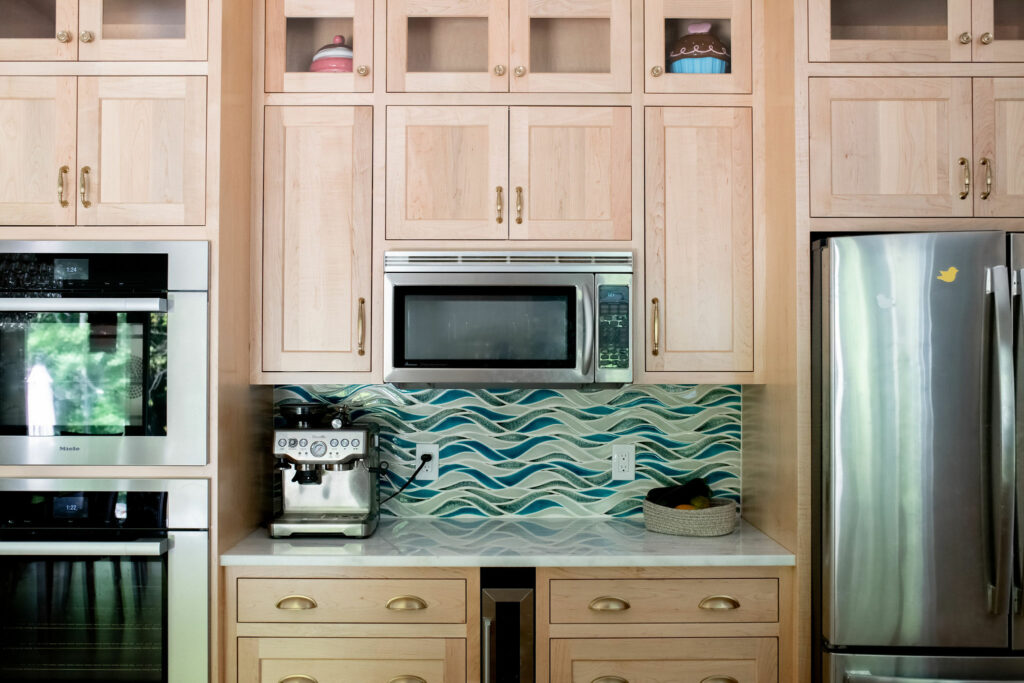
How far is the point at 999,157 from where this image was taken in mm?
2051

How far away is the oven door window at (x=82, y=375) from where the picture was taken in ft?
6.52

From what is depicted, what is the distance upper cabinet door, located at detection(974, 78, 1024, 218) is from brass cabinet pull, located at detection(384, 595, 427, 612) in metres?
1.89

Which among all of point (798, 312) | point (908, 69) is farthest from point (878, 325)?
point (908, 69)

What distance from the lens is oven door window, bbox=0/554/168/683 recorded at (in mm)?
1968

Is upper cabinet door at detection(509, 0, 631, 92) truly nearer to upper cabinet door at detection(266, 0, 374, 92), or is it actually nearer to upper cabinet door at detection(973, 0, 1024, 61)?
upper cabinet door at detection(266, 0, 374, 92)

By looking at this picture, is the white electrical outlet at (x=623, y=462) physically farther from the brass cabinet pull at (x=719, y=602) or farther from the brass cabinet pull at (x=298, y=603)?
the brass cabinet pull at (x=298, y=603)

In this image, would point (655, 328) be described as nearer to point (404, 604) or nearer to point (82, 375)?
point (404, 604)

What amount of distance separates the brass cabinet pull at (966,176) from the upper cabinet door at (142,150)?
2.11 meters

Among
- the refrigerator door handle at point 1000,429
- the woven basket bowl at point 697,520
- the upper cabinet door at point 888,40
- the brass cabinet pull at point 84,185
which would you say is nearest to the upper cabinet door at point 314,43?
the brass cabinet pull at point 84,185

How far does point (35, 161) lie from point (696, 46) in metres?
1.96

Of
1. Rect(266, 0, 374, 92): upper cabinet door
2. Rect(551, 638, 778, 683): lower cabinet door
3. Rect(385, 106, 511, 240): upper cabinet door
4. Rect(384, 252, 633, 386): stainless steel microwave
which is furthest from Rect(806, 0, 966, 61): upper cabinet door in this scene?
Rect(551, 638, 778, 683): lower cabinet door

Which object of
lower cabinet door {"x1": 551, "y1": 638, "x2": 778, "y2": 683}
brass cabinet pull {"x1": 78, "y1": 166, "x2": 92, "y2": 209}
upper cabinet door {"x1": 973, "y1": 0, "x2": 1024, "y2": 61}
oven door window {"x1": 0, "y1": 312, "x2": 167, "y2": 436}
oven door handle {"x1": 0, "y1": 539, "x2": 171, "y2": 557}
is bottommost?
lower cabinet door {"x1": 551, "y1": 638, "x2": 778, "y2": 683}

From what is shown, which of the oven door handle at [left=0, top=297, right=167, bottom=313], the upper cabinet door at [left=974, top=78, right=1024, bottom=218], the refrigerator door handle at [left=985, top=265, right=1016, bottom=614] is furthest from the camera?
the upper cabinet door at [left=974, top=78, right=1024, bottom=218]

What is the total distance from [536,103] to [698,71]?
516 millimetres
